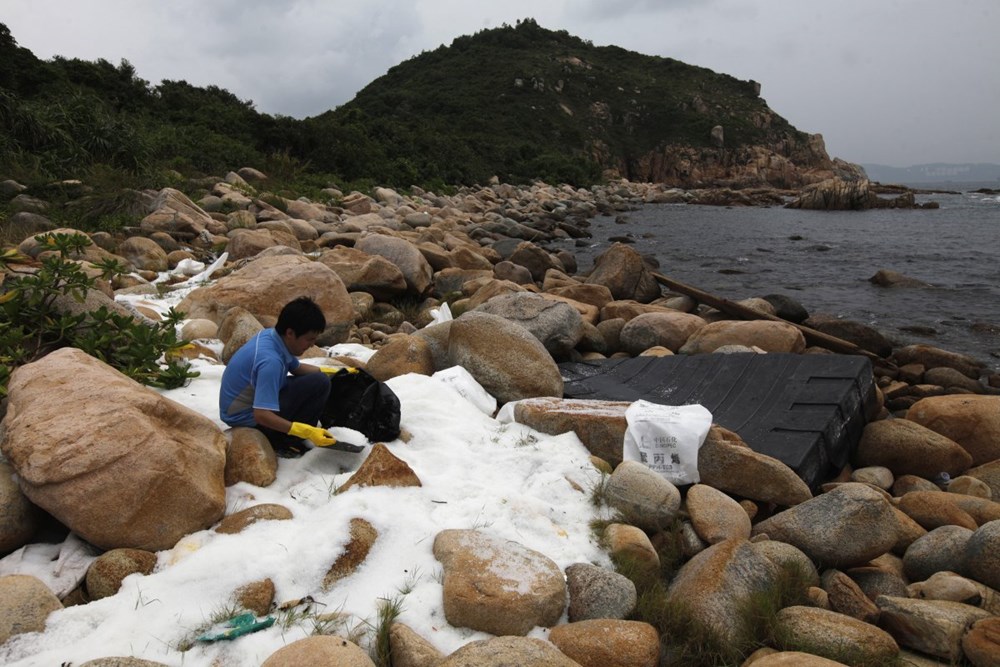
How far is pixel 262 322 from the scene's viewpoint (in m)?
6.41

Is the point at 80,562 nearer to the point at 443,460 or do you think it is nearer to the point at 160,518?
the point at 160,518

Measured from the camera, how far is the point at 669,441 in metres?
4.39

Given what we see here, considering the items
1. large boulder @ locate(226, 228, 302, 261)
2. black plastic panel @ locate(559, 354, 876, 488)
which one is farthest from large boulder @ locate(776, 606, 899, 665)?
large boulder @ locate(226, 228, 302, 261)

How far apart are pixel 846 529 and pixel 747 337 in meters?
4.06

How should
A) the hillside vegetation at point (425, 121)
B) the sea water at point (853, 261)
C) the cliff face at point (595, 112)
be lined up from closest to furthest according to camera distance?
the sea water at point (853, 261) < the hillside vegetation at point (425, 121) < the cliff face at point (595, 112)

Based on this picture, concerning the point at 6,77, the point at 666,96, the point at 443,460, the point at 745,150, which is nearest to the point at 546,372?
the point at 443,460

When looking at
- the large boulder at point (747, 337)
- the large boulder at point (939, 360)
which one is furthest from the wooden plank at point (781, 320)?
the large boulder at point (747, 337)

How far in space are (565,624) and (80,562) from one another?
7.28 feet

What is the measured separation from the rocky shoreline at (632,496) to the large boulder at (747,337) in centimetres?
3

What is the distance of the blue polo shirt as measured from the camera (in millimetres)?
3822

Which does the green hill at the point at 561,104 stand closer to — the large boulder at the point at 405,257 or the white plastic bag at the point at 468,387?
the large boulder at the point at 405,257

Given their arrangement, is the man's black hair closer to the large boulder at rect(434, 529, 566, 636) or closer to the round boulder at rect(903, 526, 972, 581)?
the large boulder at rect(434, 529, 566, 636)

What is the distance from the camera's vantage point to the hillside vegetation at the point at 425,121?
1414 centimetres

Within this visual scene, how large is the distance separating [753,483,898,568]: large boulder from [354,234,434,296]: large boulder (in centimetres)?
680
